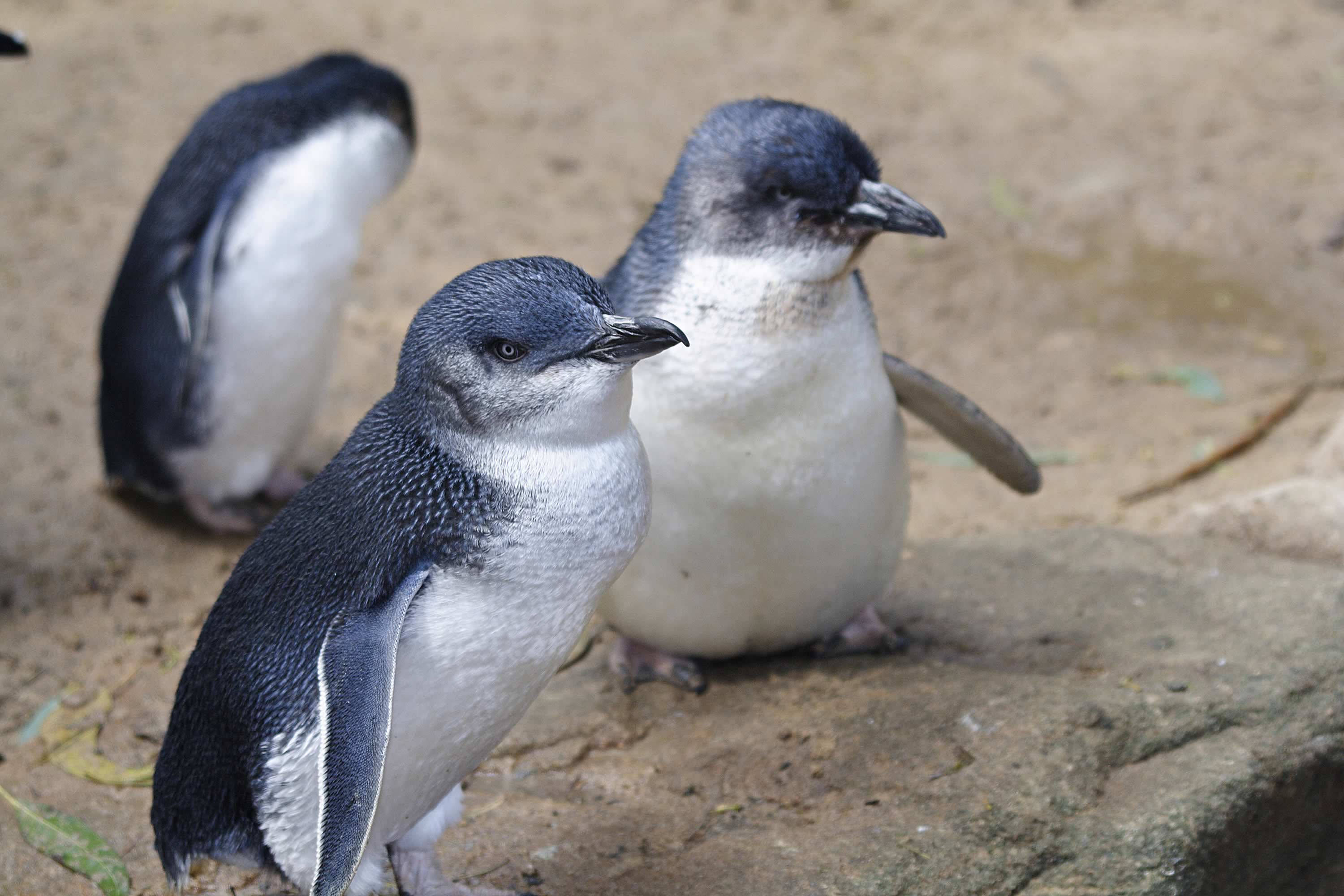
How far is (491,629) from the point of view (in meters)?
2.22

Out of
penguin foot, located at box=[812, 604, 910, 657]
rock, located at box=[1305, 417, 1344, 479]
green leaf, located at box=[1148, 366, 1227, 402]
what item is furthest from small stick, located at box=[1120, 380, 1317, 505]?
penguin foot, located at box=[812, 604, 910, 657]

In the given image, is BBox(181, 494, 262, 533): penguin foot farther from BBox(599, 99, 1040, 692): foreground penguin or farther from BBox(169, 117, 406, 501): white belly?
BBox(599, 99, 1040, 692): foreground penguin

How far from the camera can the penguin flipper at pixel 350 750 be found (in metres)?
2.04

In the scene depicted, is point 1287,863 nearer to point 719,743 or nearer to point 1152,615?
point 1152,615

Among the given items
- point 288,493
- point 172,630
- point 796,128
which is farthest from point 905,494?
point 288,493

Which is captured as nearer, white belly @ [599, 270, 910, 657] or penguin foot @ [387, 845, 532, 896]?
penguin foot @ [387, 845, 532, 896]

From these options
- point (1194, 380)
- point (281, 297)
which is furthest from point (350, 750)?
point (1194, 380)

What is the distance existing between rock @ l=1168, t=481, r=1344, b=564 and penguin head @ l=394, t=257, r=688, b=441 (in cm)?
245

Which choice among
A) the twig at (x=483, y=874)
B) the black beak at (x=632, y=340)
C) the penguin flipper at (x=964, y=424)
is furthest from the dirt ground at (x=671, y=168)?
the black beak at (x=632, y=340)

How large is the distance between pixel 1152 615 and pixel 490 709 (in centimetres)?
188

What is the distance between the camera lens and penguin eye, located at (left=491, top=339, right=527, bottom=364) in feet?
7.16

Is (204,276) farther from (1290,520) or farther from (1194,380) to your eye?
(1194,380)

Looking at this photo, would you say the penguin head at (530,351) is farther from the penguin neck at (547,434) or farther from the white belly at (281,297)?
the white belly at (281,297)

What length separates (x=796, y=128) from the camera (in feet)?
9.40
